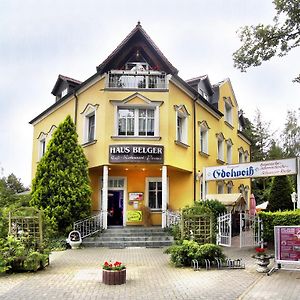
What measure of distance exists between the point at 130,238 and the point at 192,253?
6.46 meters

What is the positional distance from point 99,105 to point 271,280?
1286cm

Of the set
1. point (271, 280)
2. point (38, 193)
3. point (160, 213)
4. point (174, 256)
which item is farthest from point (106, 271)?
point (160, 213)

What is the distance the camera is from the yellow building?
18.6 m

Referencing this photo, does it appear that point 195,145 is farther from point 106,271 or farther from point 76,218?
point 106,271

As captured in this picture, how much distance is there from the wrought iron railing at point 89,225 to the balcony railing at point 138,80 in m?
6.73

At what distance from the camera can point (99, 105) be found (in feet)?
63.8

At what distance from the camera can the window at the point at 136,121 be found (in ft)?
62.6

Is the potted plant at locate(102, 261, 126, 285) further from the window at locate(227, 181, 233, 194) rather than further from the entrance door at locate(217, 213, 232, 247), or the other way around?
the window at locate(227, 181, 233, 194)

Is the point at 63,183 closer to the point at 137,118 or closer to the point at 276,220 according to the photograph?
the point at 137,118

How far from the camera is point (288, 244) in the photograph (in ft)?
34.4

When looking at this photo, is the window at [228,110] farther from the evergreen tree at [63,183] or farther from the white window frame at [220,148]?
the evergreen tree at [63,183]

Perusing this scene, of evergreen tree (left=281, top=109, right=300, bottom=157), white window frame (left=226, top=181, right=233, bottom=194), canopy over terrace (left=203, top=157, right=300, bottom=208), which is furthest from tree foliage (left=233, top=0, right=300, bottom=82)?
evergreen tree (left=281, top=109, right=300, bottom=157)

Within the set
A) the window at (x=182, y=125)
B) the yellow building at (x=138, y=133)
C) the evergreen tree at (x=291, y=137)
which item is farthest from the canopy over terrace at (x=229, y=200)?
the evergreen tree at (x=291, y=137)

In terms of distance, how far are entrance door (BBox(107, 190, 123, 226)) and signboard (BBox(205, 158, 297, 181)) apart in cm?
515
